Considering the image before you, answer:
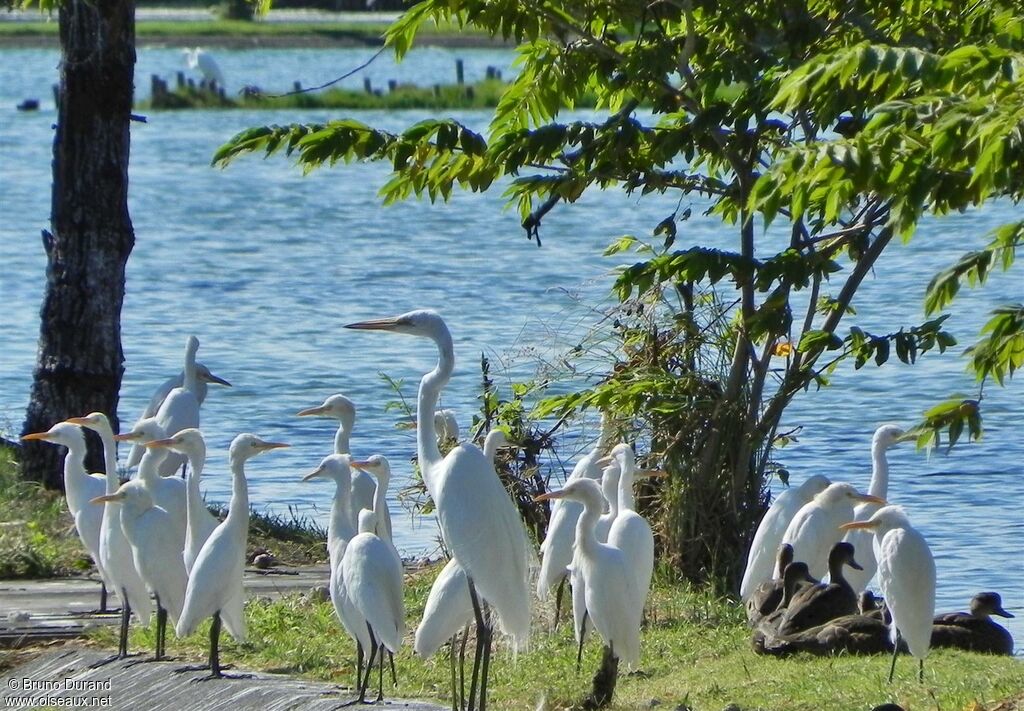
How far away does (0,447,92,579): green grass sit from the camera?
9602 millimetres

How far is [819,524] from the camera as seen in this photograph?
896 centimetres

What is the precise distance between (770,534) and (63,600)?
12.4 ft

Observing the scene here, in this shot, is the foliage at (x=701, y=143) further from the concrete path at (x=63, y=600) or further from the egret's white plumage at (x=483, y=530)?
the concrete path at (x=63, y=600)

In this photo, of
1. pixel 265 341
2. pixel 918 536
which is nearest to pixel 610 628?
pixel 918 536

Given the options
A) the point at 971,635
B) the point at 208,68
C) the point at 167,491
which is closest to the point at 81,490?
the point at 167,491

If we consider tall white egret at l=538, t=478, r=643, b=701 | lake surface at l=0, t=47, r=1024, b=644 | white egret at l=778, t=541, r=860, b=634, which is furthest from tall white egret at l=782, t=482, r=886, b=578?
tall white egret at l=538, t=478, r=643, b=701

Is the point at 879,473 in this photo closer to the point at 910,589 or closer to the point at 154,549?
the point at 910,589

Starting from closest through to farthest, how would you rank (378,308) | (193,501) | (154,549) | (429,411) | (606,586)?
(606,586) < (429,411) < (154,549) < (193,501) < (378,308)

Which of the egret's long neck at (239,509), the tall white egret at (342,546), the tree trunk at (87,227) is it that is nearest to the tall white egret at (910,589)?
A: the tall white egret at (342,546)

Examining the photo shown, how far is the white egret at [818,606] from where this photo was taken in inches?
319

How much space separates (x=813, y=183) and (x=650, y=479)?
535 cm

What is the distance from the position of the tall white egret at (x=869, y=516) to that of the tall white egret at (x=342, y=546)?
8.83 ft

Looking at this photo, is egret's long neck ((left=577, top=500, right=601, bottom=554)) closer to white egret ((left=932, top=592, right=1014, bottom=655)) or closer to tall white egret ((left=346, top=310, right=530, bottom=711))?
tall white egret ((left=346, top=310, right=530, bottom=711))

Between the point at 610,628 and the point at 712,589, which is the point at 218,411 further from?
the point at 610,628
